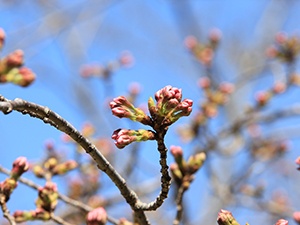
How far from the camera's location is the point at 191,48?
5.29m

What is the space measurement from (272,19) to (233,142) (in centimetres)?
443

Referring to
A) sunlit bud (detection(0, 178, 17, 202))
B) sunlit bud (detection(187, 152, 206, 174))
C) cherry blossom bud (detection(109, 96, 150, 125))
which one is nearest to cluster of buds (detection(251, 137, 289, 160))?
sunlit bud (detection(187, 152, 206, 174))

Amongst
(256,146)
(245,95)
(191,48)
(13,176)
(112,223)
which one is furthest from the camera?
(245,95)

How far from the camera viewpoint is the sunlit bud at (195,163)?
187 cm

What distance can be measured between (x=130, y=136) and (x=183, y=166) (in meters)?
0.61

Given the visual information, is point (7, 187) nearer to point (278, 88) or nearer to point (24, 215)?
point (24, 215)

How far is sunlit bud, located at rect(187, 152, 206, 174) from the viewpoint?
1872 mm

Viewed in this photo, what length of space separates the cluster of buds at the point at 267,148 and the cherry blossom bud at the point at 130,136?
351 centimetres

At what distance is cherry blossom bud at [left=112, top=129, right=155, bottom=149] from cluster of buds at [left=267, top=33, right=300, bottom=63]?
3106 mm

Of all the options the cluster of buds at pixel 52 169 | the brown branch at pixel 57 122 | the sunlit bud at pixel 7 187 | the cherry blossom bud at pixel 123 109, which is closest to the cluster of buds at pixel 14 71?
the cluster of buds at pixel 52 169

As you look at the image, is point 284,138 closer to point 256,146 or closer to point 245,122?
point 256,146

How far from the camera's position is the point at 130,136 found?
4.38 ft

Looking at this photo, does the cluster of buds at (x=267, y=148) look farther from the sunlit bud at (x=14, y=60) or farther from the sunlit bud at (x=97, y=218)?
the sunlit bud at (x=97, y=218)

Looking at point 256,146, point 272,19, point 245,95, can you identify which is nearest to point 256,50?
point 272,19
